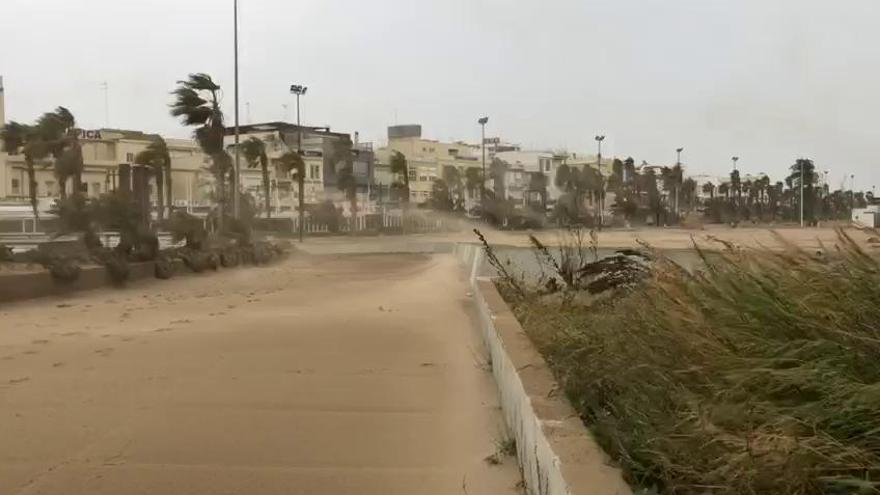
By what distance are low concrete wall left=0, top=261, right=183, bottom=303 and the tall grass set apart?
12.7 m

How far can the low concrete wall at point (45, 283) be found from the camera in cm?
1534

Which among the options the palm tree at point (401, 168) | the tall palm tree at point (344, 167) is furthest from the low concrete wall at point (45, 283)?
the palm tree at point (401, 168)

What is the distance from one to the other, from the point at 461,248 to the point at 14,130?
16867mm

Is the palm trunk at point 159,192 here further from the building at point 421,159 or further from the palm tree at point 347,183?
the building at point 421,159

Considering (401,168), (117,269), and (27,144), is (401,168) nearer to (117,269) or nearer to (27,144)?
(27,144)

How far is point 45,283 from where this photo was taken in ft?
53.8

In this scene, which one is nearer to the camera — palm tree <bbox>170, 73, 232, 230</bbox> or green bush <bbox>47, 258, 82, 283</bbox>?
green bush <bbox>47, 258, 82, 283</bbox>

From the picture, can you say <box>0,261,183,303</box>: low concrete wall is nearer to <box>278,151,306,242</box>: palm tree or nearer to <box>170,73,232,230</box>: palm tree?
<box>170,73,232,230</box>: palm tree

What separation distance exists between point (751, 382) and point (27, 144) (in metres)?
31.2

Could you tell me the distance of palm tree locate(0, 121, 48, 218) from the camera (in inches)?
1161

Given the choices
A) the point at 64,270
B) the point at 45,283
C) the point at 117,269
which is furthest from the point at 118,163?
the point at 45,283

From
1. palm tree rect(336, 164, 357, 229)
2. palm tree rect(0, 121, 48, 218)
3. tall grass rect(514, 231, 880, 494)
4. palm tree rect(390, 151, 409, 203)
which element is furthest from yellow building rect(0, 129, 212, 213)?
tall grass rect(514, 231, 880, 494)

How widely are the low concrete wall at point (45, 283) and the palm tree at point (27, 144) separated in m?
11.4

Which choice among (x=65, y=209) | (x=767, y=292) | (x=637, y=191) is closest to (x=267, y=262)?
(x=65, y=209)
